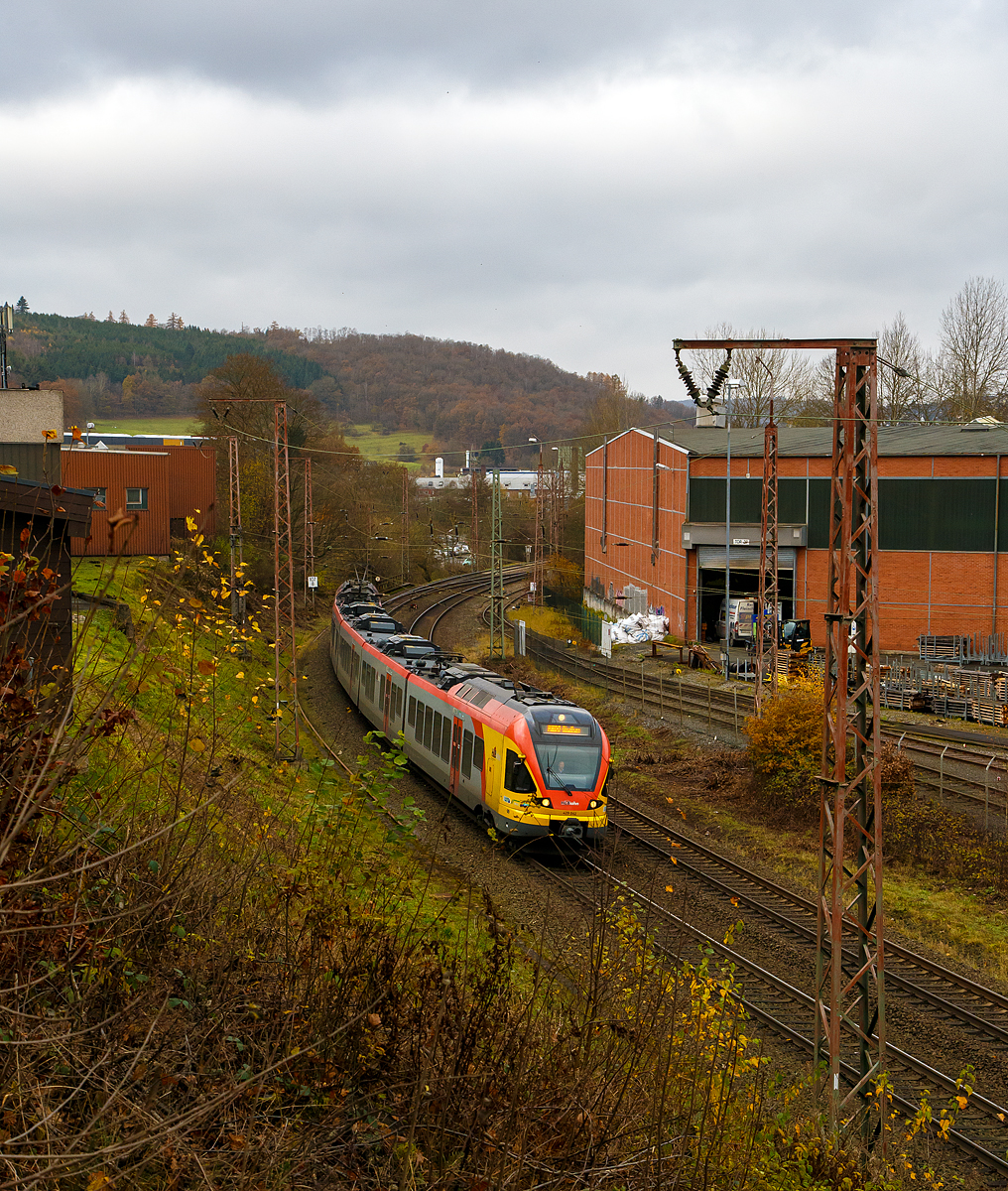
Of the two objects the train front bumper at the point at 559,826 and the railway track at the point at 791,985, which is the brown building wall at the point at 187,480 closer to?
the railway track at the point at 791,985

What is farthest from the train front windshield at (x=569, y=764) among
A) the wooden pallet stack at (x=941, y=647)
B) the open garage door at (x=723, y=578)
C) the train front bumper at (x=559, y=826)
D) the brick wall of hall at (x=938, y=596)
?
the open garage door at (x=723, y=578)

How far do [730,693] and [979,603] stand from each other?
1170 cm

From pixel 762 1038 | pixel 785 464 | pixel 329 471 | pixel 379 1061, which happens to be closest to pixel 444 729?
pixel 762 1038

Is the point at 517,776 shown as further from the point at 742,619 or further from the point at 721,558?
the point at 721,558

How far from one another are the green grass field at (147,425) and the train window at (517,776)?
110 metres

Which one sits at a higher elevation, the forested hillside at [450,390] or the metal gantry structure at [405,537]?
the forested hillside at [450,390]

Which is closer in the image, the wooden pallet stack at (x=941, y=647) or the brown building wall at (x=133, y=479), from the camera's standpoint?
the wooden pallet stack at (x=941, y=647)

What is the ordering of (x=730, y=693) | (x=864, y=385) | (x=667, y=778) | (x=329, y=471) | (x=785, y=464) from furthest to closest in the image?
1. (x=329, y=471)
2. (x=785, y=464)
3. (x=730, y=693)
4. (x=667, y=778)
5. (x=864, y=385)

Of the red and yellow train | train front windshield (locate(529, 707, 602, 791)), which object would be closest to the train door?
the red and yellow train

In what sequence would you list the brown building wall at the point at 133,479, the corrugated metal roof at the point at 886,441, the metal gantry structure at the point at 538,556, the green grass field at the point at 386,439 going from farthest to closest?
the green grass field at the point at 386,439 < the metal gantry structure at the point at 538,556 < the corrugated metal roof at the point at 886,441 < the brown building wall at the point at 133,479

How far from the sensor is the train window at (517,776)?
15594mm

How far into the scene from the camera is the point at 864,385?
31.2ft

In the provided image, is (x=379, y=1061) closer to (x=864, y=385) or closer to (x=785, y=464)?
(x=864, y=385)

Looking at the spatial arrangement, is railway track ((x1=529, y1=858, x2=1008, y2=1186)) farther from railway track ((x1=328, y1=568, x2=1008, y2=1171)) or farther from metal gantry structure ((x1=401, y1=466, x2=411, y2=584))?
metal gantry structure ((x1=401, y1=466, x2=411, y2=584))
